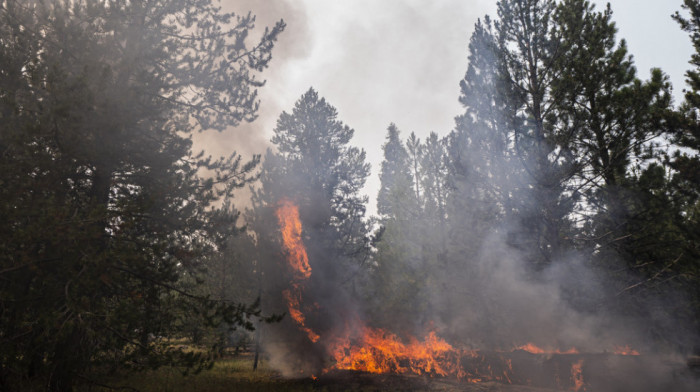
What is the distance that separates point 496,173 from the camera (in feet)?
54.7

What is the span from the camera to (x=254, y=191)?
67.2ft

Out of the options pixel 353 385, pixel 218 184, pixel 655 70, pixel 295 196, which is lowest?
pixel 353 385

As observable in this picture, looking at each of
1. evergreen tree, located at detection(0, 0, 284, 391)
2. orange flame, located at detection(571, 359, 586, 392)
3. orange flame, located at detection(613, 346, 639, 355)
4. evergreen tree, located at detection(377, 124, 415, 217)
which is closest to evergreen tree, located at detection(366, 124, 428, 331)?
evergreen tree, located at detection(377, 124, 415, 217)

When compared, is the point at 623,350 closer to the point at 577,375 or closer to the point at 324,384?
the point at 577,375

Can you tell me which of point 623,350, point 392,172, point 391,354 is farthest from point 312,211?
point 392,172

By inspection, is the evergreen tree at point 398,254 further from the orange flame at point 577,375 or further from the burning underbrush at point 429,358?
the orange flame at point 577,375

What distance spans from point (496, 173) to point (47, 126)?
1623cm

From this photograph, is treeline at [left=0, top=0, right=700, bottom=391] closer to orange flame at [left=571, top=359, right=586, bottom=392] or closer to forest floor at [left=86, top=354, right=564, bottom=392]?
forest floor at [left=86, top=354, right=564, bottom=392]

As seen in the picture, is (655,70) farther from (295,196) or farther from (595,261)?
(295,196)

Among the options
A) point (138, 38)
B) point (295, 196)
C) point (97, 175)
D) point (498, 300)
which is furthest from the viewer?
point (295, 196)

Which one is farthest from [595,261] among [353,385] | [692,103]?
[353,385]

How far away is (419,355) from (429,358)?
21.1 inches

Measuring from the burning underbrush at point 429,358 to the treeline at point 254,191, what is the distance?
741mm

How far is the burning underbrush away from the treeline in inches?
29.2
